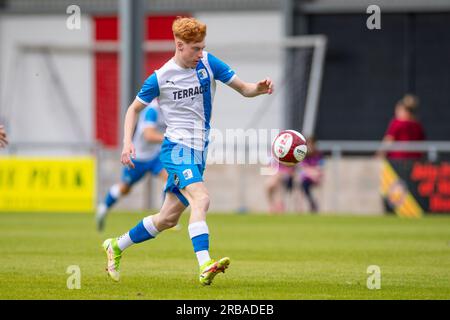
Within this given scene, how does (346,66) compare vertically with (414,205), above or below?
above

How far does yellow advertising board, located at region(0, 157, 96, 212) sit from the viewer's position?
76.2 ft

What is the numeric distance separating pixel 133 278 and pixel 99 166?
1358 centimetres

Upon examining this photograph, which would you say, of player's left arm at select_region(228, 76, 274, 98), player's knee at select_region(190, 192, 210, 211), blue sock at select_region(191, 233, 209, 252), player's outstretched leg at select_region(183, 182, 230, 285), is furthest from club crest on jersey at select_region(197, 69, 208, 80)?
blue sock at select_region(191, 233, 209, 252)

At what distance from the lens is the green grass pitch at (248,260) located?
8.93m

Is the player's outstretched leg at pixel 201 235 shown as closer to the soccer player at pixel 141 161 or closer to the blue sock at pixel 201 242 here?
the blue sock at pixel 201 242

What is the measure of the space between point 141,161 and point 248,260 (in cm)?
570

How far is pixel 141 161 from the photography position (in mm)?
17500

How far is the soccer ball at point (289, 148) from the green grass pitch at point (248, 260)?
111 cm

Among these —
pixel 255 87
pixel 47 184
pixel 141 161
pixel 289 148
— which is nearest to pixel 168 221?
pixel 289 148

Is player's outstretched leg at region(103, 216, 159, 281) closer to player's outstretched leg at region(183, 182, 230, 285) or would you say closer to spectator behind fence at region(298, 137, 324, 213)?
player's outstretched leg at region(183, 182, 230, 285)

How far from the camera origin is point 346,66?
30.0 m

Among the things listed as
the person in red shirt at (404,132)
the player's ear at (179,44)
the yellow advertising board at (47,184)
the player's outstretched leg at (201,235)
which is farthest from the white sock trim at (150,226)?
the person in red shirt at (404,132)
